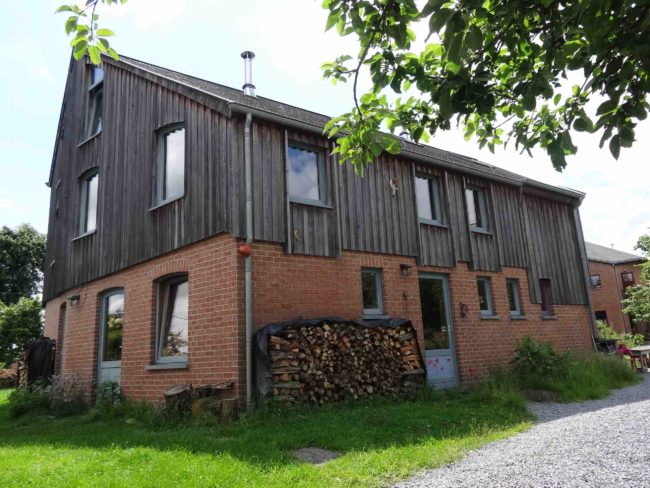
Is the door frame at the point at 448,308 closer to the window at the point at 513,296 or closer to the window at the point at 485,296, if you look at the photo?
the window at the point at 485,296

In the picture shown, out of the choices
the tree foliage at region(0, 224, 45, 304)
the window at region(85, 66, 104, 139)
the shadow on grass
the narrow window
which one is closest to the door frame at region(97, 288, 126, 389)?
the narrow window

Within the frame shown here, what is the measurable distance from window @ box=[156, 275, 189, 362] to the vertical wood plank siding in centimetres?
79

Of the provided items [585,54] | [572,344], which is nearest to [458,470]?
[585,54]

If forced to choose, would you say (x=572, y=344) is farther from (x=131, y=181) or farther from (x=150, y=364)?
(x=131, y=181)

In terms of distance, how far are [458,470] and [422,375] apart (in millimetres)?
4717

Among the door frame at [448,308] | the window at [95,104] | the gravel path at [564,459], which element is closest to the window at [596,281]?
the door frame at [448,308]

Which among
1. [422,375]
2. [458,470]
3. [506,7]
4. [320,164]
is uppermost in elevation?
[320,164]

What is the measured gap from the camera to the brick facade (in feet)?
27.4

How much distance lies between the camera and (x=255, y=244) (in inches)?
338

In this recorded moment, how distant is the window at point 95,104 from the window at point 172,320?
6.37 metres

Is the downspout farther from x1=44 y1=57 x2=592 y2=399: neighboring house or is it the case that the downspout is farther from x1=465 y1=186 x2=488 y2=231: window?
x1=465 y1=186 x2=488 y2=231: window

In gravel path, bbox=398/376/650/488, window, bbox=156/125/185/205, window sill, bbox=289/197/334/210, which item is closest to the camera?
gravel path, bbox=398/376/650/488

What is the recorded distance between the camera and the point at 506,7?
120 inches

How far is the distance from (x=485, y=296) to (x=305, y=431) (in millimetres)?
7532
